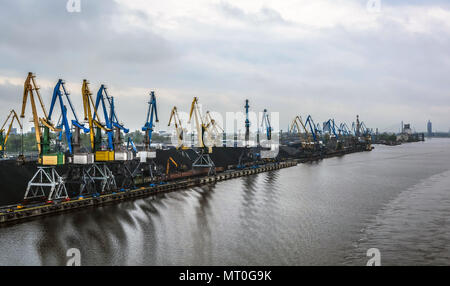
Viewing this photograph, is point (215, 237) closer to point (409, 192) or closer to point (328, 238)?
point (328, 238)

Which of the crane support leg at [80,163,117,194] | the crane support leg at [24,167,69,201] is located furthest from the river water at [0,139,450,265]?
the crane support leg at [80,163,117,194]

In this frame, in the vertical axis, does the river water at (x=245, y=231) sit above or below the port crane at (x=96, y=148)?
below

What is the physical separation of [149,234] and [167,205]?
11153mm

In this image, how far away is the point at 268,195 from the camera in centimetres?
4750

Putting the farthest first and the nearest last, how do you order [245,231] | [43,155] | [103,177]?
[103,177] → [43,155] → [245,231]

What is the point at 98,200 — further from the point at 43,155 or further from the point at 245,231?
the point at 245,231

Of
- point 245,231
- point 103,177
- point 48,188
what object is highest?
point 103,177

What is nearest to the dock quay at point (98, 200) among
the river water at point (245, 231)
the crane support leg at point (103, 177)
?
the river water at point (245, 231)

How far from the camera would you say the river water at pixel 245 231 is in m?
23.6

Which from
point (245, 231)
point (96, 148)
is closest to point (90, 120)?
point (96, 148)

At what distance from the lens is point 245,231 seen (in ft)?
97.3

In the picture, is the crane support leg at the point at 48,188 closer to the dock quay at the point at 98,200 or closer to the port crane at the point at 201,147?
the dock quay at the point at 98,200

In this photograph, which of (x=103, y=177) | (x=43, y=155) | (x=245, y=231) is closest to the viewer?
(x=245, y=231)

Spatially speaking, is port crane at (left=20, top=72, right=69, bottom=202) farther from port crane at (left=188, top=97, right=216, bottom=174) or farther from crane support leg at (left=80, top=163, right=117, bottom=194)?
port crane at (left=188, top=97, right=216, bottom=174)
